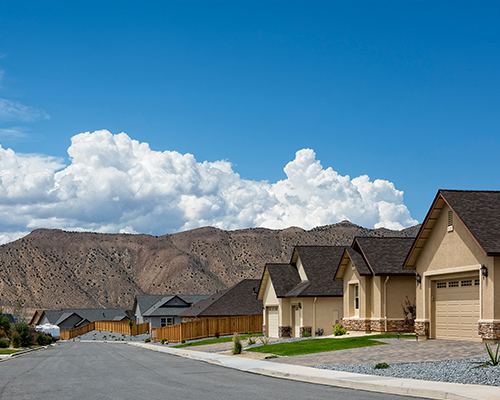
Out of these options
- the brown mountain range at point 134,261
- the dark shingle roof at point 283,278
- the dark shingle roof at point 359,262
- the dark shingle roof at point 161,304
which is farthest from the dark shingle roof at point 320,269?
the brown mountain range at point 134,261

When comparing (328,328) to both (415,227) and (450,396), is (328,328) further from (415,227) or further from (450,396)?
(415,227)

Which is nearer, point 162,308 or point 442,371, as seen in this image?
point 442,371

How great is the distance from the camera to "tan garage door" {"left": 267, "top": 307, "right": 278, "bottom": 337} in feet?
149

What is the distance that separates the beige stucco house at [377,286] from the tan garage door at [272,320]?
1017cm

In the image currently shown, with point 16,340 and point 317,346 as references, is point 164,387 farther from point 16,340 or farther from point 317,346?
point 16,340

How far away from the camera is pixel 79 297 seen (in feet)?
447

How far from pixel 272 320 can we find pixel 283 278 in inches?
155

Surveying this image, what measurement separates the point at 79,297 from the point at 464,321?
122 meters

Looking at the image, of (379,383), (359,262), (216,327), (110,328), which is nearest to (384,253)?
(359,262)

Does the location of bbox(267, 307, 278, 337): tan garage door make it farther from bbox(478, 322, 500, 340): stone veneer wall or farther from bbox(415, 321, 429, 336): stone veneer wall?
bbox(478, 322, 500, 340): stone veneer wall

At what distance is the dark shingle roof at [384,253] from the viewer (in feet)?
110

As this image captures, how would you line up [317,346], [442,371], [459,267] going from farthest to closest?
[317,346], [459,267], [442,371]

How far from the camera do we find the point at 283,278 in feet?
148

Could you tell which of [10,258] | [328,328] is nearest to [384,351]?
[328,328]
